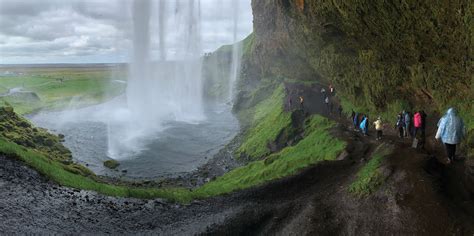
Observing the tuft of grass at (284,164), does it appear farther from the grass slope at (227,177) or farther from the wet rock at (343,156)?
the wet rock at (343,156)

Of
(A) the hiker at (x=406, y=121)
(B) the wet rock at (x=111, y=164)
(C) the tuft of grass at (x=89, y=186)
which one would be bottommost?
(B) the wet rock at (x=111, y=164)

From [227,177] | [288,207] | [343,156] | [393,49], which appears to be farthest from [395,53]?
[288,207]

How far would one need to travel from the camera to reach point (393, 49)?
26219mm

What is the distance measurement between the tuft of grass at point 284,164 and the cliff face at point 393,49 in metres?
6.94

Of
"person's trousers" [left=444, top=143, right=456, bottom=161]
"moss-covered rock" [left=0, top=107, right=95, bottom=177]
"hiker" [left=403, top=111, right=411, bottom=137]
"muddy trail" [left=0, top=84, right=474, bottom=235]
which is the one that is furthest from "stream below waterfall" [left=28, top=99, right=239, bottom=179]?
"person's trousers" [left=444, top=143, right=456, bottom=161]

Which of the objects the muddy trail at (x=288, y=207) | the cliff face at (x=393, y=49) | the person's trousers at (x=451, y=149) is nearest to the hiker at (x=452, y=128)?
the person's trousers at (x=451, y=149)

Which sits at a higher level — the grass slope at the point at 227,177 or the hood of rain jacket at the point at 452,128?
the hood of rain jacket at the point at 452,128

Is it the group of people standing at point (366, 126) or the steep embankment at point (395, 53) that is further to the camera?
the group of people standing at point (366, 126)

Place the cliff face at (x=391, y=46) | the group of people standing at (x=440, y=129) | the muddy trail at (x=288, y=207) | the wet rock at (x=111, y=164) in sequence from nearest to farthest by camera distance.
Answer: the muddy trail at (x=288, y=207)
the group of people standing at (x=440, y=129)
the cliff face at (x=391, y=46)
the wet rock at (x=111, y=164)

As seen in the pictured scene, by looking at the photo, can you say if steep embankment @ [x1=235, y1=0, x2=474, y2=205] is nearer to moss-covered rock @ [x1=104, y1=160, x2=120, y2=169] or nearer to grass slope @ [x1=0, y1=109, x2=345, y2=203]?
grass slope @ [x1=0, y1=109, x2=345, y2=203]

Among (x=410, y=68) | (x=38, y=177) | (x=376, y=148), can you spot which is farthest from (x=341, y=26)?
(x=38, y=177)

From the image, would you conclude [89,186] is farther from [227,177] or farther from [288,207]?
[288,207]

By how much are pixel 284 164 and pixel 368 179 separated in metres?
8.25

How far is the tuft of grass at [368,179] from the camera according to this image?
1633 cm
